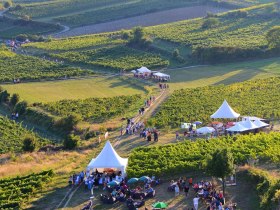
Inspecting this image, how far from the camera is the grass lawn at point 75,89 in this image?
70125 mm

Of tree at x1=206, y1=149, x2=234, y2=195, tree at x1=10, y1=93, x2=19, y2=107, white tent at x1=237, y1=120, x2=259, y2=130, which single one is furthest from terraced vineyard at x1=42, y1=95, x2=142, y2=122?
tree at x1=206, y1=149, x2=234, y2=195

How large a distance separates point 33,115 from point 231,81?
1091 inches

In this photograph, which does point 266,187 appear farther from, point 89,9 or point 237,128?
point 89,9

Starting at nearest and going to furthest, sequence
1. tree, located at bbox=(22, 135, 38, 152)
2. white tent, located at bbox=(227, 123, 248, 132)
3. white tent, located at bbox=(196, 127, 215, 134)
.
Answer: tree, located at bbox=(22, 135, 38, 152) → white tent, located at bbox=(227, 123, 248, 132) → white tent, located at bbox=(196, 127, 215, 134)

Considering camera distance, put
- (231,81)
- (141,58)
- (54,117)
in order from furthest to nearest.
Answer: (141,58) → (231,81) → (54,117)

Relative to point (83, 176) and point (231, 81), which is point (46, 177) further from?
point (231, 81)

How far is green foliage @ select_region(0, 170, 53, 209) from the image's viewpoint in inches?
1437

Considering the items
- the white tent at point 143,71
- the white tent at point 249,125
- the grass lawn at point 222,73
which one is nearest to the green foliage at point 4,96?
the white tent at point 143,71

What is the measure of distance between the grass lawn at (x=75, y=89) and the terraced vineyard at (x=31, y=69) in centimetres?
315

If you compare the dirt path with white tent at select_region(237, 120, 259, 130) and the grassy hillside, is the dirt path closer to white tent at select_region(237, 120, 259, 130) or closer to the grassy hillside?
the grassy hillside

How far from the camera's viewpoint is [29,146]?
4816 centimetres

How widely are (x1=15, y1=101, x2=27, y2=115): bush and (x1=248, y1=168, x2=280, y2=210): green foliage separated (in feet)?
106

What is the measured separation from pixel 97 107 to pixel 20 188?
25777mm

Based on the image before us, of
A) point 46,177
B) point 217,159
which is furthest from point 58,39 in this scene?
point 217,159
